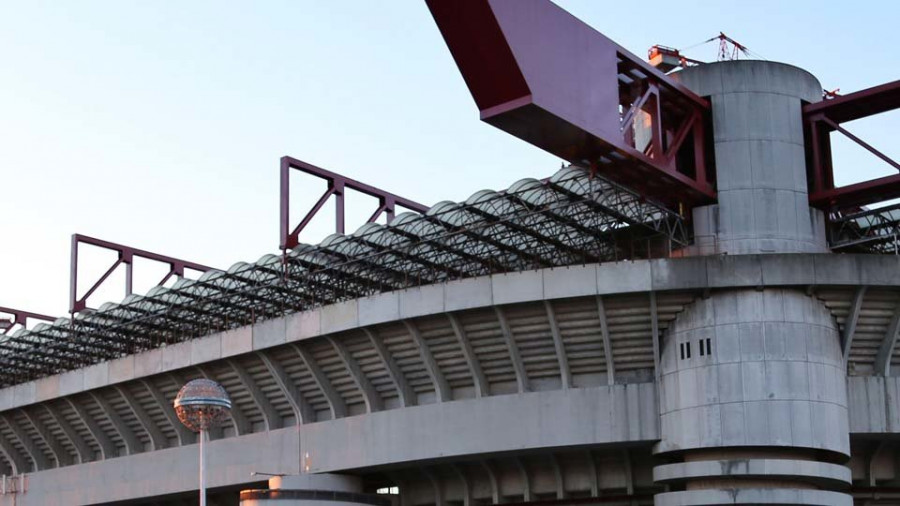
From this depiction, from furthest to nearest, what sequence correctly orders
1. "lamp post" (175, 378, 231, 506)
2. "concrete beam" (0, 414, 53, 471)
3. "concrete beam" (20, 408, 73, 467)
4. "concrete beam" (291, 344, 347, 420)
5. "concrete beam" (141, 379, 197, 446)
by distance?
1. "concrete beam" (0, 414, 53, 471)
2. "concrete beam" (20, 408, 73, 467)
3. "concrete beam" (141, 379, 197, 446)
4. "concrete beam" (291, 344, 347, 420)
5. "lamp post" (175, 378, 231, 506)

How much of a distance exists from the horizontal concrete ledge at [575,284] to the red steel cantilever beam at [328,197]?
356 cm

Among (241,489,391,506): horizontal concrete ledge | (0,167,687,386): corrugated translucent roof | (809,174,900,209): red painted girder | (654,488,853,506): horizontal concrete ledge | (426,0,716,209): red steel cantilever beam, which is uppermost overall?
(426,0,716,209): red steel cantilever beam

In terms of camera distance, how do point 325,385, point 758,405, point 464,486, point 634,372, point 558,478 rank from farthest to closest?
point 325,385, point 464,486, point 558,478, point 634,372, point 758,405

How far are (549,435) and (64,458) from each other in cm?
3394

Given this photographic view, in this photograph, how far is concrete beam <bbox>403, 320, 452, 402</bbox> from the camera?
5572 centimetres

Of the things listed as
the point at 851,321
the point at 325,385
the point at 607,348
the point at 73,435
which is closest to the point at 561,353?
the point at 607,348

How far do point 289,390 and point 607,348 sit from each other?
15524 mm

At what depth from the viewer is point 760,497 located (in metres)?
48.5

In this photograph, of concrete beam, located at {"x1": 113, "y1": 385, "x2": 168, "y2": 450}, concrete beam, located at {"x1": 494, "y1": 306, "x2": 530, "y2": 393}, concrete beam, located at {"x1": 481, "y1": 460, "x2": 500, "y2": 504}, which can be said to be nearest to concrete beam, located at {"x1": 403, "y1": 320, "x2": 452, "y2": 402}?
concrete beam, located at {"x1": 494, "y1": 306, "x2": 530, "y2": 393}

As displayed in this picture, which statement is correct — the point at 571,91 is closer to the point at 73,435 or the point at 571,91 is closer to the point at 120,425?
the point at 120,425

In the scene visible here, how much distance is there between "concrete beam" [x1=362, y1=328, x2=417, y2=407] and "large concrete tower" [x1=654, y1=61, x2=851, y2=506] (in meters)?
11.2

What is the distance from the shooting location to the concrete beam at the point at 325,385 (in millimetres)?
59375

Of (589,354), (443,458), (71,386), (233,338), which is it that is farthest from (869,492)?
(71,386)

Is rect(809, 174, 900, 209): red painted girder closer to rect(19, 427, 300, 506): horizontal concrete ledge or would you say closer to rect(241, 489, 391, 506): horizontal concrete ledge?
rect(241, 489, 391, 506): horizontal concrete ledge
